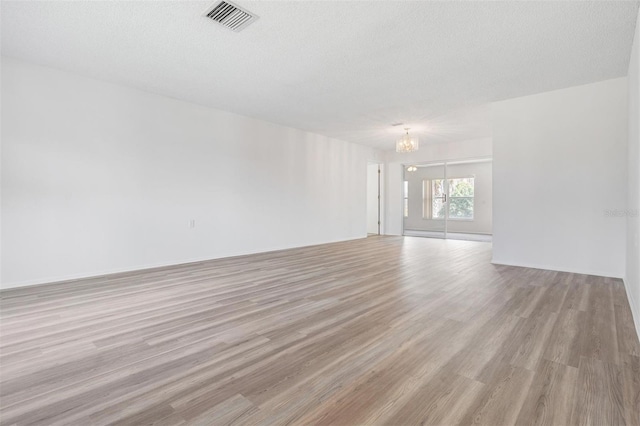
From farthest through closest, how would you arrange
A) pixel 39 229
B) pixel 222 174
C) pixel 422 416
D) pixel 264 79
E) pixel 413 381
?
pixel 222 174 < pixel 264 79 < pixel 39 229 < pixel 413 381 < pixel 422 416

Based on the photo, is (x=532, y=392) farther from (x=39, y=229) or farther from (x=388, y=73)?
(x=39, y=229)

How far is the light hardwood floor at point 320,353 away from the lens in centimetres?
145

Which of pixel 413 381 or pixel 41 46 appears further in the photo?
pixel 41 46

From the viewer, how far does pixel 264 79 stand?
4164 mm

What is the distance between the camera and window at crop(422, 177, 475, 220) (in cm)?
1030

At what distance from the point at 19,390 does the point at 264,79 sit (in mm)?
3917

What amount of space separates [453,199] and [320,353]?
33.4 feet

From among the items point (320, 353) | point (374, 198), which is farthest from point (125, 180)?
point (374, 198)

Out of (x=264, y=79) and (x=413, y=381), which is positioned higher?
(x=264, y=79)

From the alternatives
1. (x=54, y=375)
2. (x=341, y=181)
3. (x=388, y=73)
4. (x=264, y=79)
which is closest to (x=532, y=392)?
(x=54, y=375)

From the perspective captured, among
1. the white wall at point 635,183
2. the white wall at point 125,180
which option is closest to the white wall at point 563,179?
the white wall at point 635,183

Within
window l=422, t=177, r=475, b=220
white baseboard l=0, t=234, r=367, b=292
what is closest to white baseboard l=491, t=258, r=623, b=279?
white baseboard l=0, t=234, r=367, b=292

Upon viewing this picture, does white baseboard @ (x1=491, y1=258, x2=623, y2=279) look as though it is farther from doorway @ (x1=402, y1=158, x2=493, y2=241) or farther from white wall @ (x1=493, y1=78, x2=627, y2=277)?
doorway @ (x1=402, y1=158, x2=493, y2=241)

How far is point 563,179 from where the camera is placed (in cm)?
441
